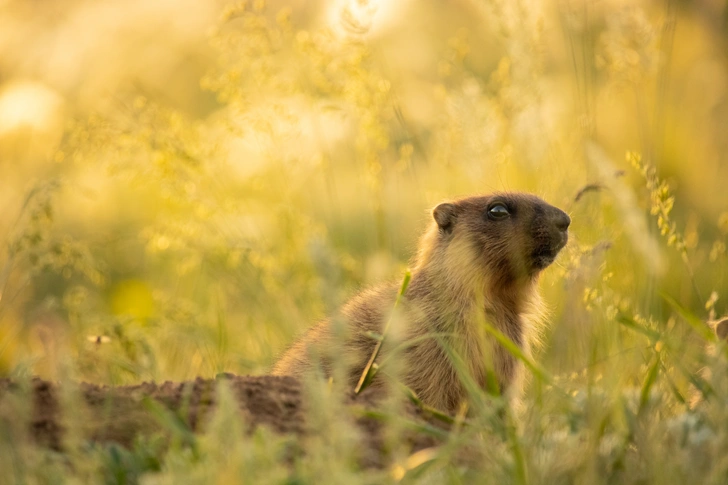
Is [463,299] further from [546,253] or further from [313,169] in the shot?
[313,169]

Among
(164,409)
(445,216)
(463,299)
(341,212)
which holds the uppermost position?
(164,409)

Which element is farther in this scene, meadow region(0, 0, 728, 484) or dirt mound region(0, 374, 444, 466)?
dirt mound region(0, 374, 444, 466)

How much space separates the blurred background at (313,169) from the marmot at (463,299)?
8.0 inches

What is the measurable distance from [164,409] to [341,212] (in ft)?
19.1

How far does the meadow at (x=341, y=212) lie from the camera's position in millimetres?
2273

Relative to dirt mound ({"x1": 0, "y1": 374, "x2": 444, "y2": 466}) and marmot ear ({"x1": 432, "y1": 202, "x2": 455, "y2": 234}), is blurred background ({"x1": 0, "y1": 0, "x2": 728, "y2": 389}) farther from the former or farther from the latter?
marmot ear ({"x1": 432, "y1": 202, "x2": 455, "y2": 234})

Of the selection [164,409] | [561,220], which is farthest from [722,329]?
[164,409]

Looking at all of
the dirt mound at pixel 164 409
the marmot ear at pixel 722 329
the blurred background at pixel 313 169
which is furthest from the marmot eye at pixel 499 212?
the dirt mound at pixel 164 409

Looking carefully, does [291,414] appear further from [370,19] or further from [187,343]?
[370,19]

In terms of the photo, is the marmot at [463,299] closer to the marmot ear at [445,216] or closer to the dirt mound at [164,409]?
the marmot ear at [445,216]

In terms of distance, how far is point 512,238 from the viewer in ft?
13.4

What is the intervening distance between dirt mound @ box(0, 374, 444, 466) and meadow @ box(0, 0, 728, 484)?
7 centimetres

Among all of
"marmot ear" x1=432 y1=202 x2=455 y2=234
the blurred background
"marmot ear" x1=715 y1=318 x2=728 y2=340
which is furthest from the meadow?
"marmot ear" x1=432 y1=202 x2=455 y2=234

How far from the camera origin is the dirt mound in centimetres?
243
